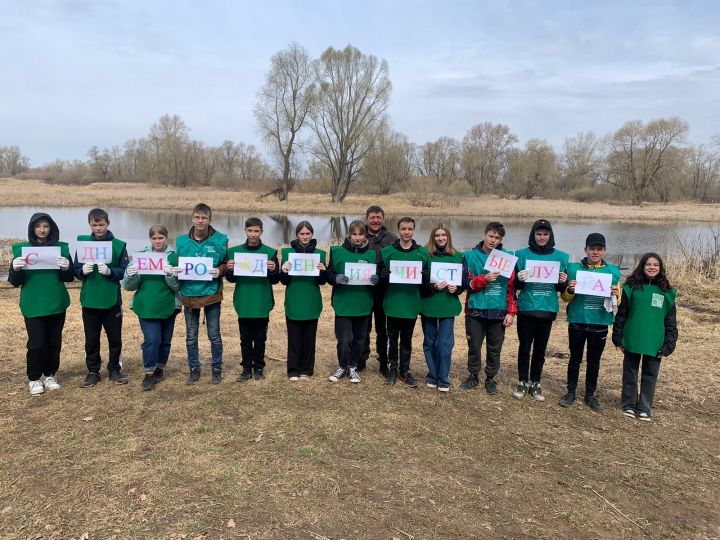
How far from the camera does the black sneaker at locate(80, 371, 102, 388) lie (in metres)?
5.54

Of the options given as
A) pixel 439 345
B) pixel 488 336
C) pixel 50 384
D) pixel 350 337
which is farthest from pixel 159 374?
pixel 488 336

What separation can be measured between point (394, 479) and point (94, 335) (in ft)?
12.5

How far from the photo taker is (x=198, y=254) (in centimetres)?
549

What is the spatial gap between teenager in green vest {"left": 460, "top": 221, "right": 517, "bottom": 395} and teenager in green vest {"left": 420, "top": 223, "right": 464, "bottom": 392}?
154 mm

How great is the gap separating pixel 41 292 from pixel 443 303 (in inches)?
173

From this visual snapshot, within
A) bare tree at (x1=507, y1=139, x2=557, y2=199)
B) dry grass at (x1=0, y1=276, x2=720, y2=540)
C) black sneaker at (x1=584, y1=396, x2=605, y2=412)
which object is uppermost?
bare tree at (x1=507, y1=139, x2=557, y2=199)

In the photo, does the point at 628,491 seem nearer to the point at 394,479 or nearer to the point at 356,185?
the point at 394,479

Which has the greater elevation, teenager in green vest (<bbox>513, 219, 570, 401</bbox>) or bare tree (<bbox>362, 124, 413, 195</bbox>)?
bare tree (<bbox>362, 124, 413, 195</bbox>)

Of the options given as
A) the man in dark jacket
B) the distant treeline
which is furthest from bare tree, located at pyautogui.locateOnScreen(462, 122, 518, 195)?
the man in dark jacket

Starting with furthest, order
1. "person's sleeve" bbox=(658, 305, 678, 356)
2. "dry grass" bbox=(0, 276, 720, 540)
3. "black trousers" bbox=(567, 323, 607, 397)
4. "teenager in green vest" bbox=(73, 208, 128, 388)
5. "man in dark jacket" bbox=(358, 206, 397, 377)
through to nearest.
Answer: "man in dark jacket" bbox=(358, 206, 397, 377) → "teenager in green vest" bbox=(73, 208, 128, 388) → "black trousers" bbox=(567, 323, 607, 397) → "person's sleeve" bbox=(658, 305, 678, 356) → "dry grass" bbox=(0, 276, 720, 540)

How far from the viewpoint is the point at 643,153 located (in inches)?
2258

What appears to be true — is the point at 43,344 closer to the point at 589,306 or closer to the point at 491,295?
the point at 491,295

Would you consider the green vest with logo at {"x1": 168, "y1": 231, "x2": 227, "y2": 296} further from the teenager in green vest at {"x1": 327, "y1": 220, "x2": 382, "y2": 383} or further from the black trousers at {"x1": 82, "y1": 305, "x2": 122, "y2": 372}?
the teenager in green vest at {"x1": 327, "y1": 220, "x2": 382, "y2": 383}

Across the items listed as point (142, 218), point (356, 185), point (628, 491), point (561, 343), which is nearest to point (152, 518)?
point (628, 491)
